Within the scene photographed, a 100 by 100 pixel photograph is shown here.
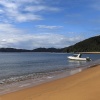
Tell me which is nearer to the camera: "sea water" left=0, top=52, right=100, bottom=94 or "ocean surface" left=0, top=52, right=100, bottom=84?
"sea water" left=0, top=52, right=100, bottom=94

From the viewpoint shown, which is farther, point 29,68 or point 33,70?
point 29,68

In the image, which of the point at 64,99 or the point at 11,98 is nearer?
the point at 64,99

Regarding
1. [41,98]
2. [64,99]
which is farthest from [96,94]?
[41,98]

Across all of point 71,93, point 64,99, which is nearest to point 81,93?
point 71,93

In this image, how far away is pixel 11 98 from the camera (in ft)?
37.0

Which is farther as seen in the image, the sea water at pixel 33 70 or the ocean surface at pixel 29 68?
the ocean surface at pixel 29 68

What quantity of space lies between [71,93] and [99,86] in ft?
6.09

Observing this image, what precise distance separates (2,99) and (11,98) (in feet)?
1.30

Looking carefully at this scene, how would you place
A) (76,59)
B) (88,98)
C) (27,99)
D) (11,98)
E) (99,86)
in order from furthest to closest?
(76,59)
(99,86)
(11,98)
(27,99)
(88,98)

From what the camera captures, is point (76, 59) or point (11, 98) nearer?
point (11, 98)

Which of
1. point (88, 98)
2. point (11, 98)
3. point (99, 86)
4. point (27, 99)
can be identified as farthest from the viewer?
point (99, 86)

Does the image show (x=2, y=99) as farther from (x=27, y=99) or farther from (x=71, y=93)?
(x=71, y=93)

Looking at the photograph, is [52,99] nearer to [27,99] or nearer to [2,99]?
[27,99]

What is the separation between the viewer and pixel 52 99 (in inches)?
400
